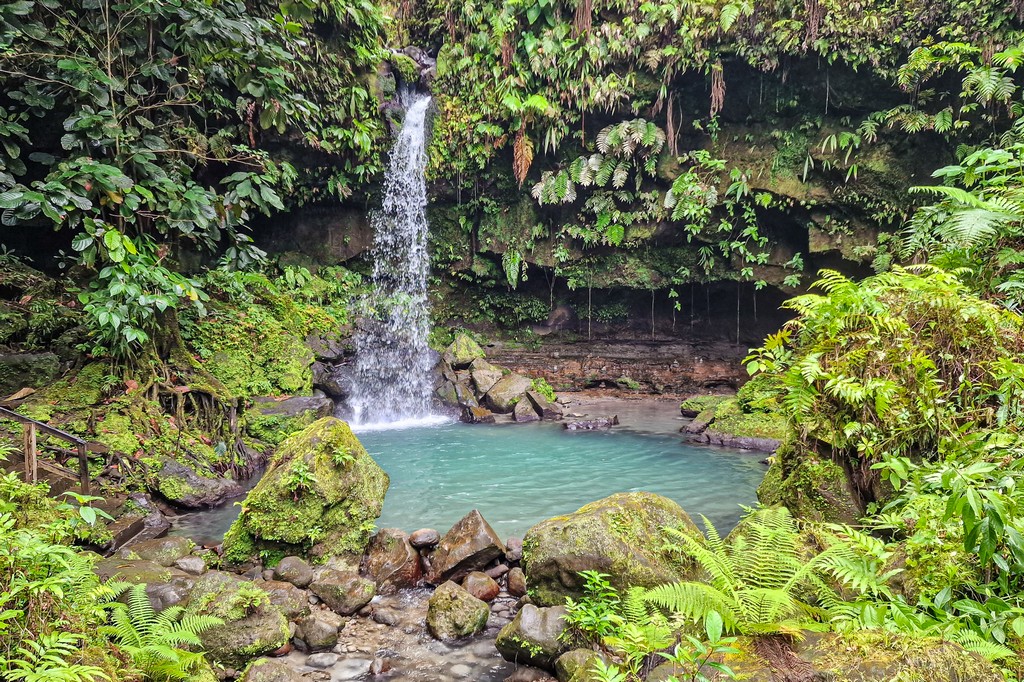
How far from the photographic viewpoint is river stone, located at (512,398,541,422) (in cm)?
1325

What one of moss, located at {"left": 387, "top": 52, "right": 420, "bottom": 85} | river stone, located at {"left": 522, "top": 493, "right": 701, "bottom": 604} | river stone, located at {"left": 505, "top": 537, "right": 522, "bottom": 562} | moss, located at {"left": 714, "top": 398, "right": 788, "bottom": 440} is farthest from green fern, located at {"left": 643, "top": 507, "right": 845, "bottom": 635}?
moss, located at {"left": 387, "top": 52, "right": 420, "bottom": 85}

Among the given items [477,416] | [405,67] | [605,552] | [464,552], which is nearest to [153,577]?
[464,552]

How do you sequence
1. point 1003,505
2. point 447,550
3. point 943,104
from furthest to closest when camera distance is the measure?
point 943,104 → point 447,550 → point 1003,505

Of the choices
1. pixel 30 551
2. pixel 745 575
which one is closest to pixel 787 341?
pixel 745 575

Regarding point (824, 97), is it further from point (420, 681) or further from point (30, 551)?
point (30, 551)

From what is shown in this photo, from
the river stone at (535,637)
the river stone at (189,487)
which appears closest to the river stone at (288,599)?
the river stone at (535,637)

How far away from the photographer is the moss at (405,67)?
15055 mm

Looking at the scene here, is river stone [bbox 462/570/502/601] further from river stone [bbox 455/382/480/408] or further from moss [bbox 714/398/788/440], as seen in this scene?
river stone [bbox 455/382/480/408]

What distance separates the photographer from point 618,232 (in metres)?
15.2

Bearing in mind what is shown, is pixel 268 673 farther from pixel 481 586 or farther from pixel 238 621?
pixel 481 586

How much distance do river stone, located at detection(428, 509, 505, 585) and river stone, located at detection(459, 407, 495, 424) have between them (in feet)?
25.0

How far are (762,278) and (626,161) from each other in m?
4.91

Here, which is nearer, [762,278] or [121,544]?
[121,544]

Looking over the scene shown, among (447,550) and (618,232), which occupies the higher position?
(618,232)
